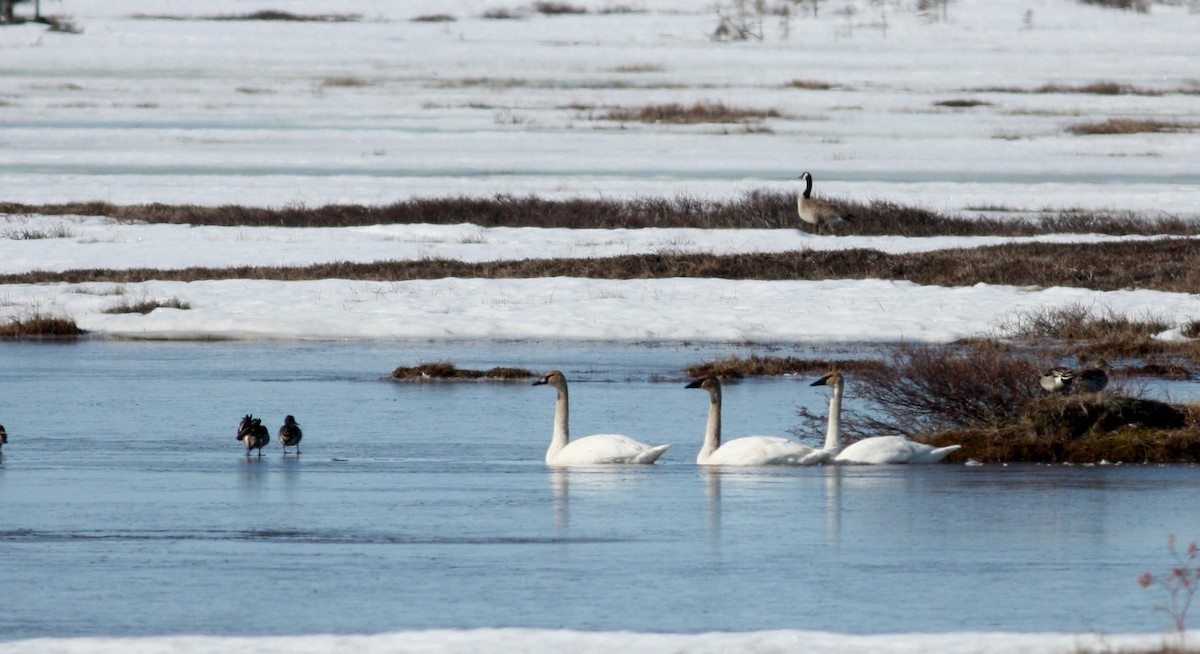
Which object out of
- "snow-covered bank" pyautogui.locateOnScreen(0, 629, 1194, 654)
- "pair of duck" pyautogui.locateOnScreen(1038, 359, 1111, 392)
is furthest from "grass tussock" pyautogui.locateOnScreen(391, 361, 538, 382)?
"snow-covered bank" pyautogui.locateOnScreen(0, 629, 1194, 654)

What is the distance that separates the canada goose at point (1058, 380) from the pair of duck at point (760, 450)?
0.71 meters

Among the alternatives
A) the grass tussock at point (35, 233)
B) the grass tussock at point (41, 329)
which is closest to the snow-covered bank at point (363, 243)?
the grass tussock at point (35, 233)

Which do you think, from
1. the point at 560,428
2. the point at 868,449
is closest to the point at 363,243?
the point at 560,428

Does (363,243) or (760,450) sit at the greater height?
(363,243)

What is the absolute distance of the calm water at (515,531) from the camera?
7.19m

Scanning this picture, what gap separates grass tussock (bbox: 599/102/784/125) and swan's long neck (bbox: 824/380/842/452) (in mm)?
38470

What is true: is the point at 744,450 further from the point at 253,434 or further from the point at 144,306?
the point at 144,306

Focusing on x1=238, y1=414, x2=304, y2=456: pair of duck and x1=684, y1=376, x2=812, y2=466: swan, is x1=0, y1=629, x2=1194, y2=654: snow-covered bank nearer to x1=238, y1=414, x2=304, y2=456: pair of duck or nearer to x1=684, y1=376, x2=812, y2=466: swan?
x1=684, y1=376, x2=812, y2=466: swan

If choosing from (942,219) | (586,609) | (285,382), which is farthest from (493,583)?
(942,219)

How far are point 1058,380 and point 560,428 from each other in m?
3.28

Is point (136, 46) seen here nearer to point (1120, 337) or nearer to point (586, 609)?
point (1120, 337)

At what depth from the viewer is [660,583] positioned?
25.4ft

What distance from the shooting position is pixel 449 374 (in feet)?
54.3

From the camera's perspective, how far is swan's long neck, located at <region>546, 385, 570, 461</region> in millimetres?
11688
